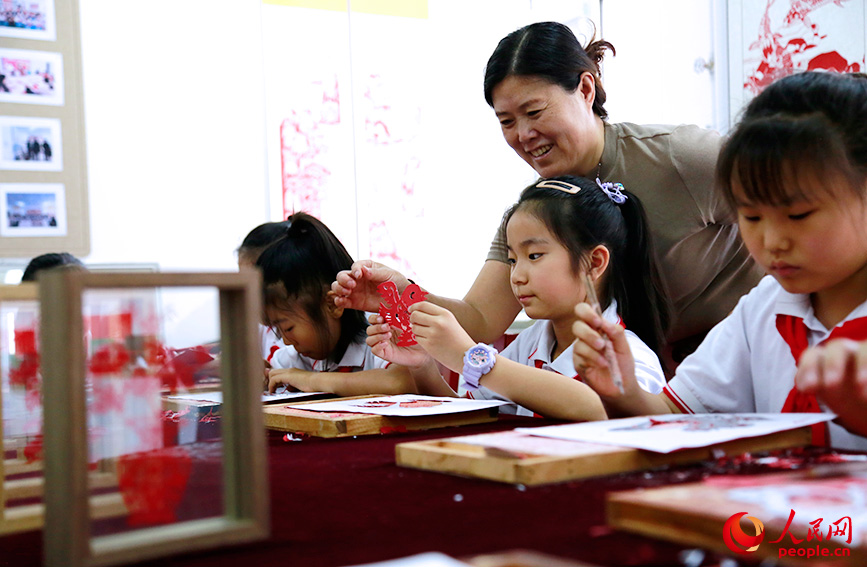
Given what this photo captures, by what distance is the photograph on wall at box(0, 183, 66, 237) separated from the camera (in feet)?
10.5

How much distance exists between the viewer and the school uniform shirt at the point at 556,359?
134 centimetres

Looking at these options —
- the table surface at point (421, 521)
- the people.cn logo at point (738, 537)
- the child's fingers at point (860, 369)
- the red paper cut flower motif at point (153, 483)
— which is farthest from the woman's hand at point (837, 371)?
the red paper cut flower motif at point (153, 483)

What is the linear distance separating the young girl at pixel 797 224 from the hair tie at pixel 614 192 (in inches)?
22.1

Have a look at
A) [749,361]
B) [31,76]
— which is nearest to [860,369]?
[749,361]

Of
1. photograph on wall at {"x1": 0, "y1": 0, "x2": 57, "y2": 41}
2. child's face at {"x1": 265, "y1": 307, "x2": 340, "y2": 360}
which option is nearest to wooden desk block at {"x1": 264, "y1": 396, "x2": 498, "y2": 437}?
child's face at {"x1": 265, "y1": 307, "x2": 340, "y2": 360}

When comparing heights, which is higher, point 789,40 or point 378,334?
point 789,40

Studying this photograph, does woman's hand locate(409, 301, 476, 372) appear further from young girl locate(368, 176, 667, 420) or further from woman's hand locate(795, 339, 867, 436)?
woman's hand locate(795, 339, 867, 436)

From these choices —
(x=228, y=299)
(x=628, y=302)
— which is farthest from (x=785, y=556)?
(x=628, y=302)

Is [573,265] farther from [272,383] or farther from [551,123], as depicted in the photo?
[272,383]

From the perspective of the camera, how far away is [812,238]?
3.13 feet

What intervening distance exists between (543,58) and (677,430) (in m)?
1.09

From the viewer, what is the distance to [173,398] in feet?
2.21

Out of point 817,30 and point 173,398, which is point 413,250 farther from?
point 173,398

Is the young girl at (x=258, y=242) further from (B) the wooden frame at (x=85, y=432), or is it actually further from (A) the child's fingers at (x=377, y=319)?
(B) the wooden frame at (x=85, y=432)
